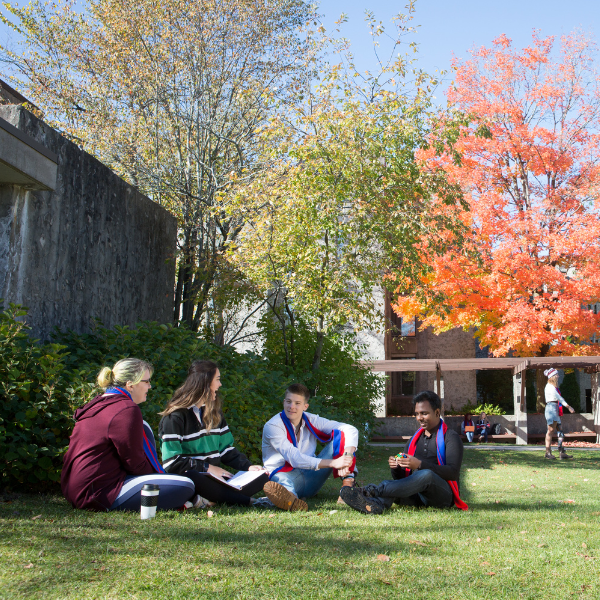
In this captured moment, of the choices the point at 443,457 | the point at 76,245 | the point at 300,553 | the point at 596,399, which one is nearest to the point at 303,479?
the point at 443,457

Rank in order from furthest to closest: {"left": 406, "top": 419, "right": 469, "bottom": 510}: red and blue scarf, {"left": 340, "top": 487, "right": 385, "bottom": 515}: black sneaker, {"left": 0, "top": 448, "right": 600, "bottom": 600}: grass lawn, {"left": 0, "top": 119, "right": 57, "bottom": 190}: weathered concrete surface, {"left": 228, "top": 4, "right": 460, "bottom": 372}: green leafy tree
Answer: {"left": 228, "top": 4, "right": 460, "bottom": 372}: green leafy tree, {"left": 0, "top": 119, "right": 57, "bottom": 190}: weathered concrete surface, {"left": 406, "top": 419, "right": 469, "bottom": 510}: red and blue scarf, {"left": 340, "top": 487, "right": 385, "bottom": 515}: black sneaker, {"left": 0, "top": 448, "right": 600, "bottom": 600}: grass lawn

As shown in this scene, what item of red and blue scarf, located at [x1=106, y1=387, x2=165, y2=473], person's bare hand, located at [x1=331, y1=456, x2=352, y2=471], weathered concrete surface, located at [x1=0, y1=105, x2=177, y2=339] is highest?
weathered concrete surface, located at [x1=0, y1=105, x2=177, y2=339]

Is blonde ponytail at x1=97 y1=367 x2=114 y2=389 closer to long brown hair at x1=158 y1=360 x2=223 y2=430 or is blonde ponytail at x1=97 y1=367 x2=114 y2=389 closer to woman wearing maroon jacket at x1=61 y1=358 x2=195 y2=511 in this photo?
woman wearing maroon jacket at x1=61 y1=358 x2=195 y2=511

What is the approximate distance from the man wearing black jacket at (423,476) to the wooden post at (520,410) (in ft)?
45.3

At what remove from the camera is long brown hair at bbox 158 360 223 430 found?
539 cm

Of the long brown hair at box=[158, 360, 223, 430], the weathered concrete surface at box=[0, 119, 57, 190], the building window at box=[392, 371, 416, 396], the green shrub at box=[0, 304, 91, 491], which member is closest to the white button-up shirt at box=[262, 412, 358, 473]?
the long brown hair at box=[158, 360, 223, 430]

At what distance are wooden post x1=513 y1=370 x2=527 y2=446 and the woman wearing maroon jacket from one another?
1558 centimetres

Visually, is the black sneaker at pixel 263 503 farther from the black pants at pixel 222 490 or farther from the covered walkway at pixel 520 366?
the covered walkway at pixel 520 366

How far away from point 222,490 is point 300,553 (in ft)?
5.70

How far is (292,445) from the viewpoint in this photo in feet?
18.6

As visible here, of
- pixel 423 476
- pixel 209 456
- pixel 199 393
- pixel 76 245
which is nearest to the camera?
pixel 423 476

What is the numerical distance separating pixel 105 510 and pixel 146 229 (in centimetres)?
623

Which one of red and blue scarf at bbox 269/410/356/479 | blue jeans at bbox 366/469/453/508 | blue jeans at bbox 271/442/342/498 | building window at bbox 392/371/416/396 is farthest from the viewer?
building window at bbox 392/371/416/396

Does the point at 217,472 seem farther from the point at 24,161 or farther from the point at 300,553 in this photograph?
the point at 24,161
